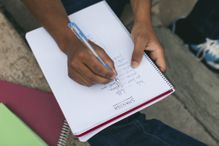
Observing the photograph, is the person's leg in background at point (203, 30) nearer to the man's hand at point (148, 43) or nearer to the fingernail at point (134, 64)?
the man's hand at point (148, 43)

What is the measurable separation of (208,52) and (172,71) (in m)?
0.22

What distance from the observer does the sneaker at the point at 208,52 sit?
1976 mm

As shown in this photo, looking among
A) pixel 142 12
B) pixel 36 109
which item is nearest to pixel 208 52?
pixel 142 12

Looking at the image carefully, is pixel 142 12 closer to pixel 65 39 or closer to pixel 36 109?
pixel 65 39

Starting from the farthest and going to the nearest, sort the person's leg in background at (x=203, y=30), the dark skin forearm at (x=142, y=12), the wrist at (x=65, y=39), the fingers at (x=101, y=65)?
the person's leg in background at (x=203, y=30), the dark skin forearm at (x=142, y=12), the wrist at (x=65, y=39), the fingers at (x=101, y=65)

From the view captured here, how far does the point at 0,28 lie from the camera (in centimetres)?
152

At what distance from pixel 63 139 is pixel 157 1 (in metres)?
1.06

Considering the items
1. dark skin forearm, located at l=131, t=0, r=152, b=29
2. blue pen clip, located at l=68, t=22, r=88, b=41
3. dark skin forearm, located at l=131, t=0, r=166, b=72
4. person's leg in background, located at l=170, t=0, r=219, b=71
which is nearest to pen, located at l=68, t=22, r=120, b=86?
blue pen clip, located at l=68, t=22, r=88, b=41

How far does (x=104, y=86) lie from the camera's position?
1.14 m

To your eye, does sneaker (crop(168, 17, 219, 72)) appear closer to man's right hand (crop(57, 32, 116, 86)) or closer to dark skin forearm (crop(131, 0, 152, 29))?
dark skin forearm (crop(131, 0, 152, 29))

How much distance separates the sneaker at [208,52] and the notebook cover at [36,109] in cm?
94

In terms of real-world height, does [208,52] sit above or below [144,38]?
below

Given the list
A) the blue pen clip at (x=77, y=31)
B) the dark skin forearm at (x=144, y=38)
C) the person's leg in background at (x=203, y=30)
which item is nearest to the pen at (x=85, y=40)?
the blue pen clip at (x=77, y=31)

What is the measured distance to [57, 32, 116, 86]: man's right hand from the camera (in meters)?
1.08
